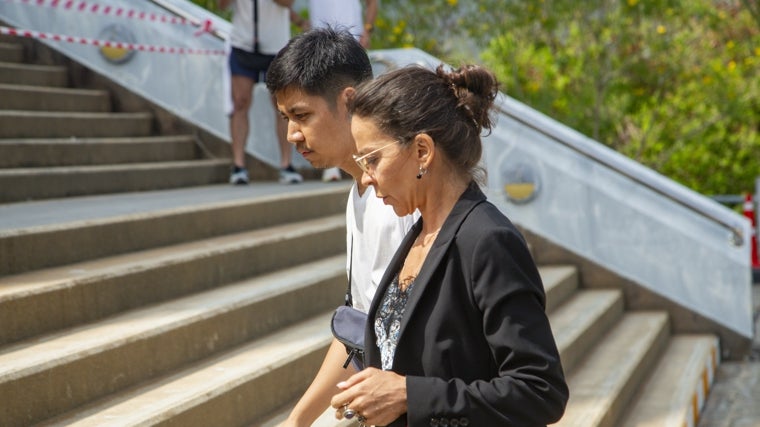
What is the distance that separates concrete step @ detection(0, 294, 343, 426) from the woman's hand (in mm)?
1986

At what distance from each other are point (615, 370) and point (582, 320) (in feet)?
2.36

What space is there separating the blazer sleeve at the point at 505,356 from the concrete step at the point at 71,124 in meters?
5.97

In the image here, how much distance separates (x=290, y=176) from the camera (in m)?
8.52

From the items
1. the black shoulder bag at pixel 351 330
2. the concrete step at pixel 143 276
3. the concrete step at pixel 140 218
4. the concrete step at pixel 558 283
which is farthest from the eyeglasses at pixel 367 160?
the concrete step at pixel 558 283

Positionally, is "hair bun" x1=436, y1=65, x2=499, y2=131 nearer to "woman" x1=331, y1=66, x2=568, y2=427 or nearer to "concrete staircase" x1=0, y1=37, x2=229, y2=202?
"woman" x1=331, y1=66, x2=568, y2=427

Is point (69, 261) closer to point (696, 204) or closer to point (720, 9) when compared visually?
point (696, 204)

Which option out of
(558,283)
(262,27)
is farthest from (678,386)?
(262,27)

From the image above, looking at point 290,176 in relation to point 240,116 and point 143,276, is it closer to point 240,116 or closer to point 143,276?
point 240,116

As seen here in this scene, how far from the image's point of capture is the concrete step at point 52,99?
26.3 ft

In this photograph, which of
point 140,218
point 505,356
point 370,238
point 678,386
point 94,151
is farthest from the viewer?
point 94,151

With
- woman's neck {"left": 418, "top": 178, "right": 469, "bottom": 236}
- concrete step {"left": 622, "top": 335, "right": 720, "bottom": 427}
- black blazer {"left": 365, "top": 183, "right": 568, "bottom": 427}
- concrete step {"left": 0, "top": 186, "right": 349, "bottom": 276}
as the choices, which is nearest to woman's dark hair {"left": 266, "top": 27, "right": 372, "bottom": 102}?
woman's neck {"left": 418, "top": 178, "right": 469, "bottom": 236}

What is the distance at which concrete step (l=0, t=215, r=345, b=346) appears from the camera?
4637 mm

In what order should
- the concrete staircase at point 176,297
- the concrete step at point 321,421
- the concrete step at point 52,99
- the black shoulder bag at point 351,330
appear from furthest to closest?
the concrete step at point 52,99 → the concrete step at point 321,421 → the concrete staircase at point 176,297 → the black shoulder bag at point 351,330

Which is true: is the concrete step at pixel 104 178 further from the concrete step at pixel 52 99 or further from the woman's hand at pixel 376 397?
the woman's hand at pixel 376 397
